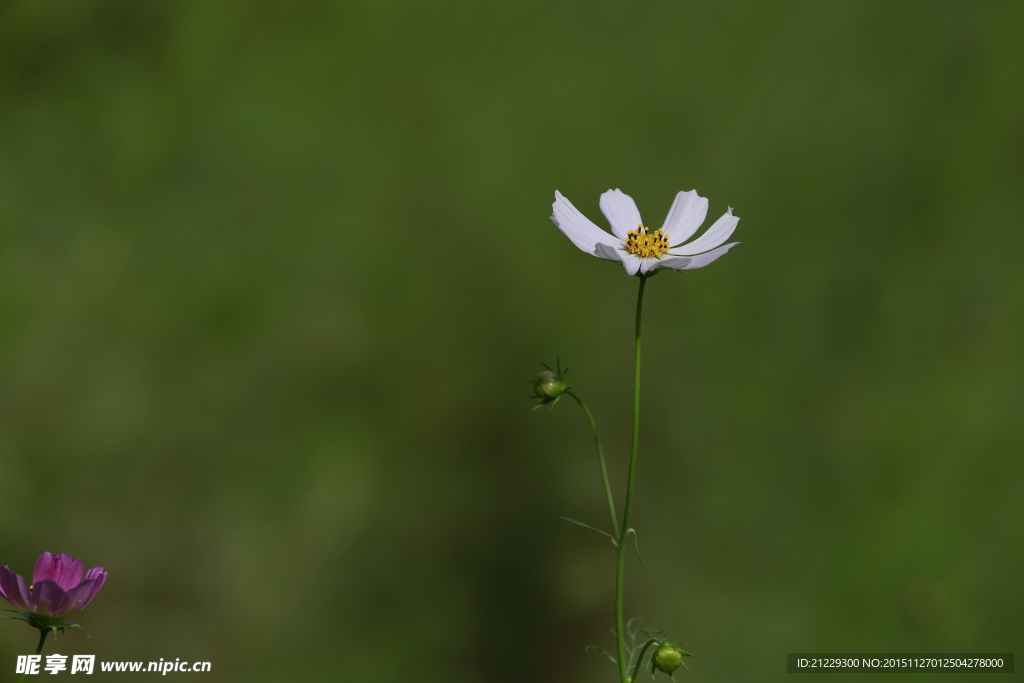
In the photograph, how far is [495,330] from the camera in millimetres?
1195

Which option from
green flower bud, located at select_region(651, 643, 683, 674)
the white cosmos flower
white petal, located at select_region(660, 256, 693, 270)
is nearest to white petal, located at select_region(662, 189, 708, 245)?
the white cosmos flower

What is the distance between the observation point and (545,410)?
119 centimetres

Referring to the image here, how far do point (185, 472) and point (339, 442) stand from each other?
23 cm

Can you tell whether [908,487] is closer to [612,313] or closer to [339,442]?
[612,313]

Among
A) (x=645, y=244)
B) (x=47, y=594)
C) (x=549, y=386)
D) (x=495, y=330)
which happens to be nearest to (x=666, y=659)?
(x=549, y=386)

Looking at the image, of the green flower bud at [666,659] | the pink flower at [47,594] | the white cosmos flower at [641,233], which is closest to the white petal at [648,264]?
the white cosmos flower at [641,233]

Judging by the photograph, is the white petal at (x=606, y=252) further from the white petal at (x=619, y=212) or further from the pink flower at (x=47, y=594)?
the pink flower at (x=47, y=594)

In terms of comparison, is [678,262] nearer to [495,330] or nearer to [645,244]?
[645,244]

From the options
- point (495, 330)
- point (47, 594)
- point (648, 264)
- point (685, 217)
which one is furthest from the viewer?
point (495, 330)

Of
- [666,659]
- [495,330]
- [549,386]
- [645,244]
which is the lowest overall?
[666,659]

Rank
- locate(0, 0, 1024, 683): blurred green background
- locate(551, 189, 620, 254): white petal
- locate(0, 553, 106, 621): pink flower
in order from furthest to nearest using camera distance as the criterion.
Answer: locate(0, 0, 1024, 683): blurred green background, locate(551, 189, 620, 254): white petal, locate(0, 553, 106, 621): pink flower

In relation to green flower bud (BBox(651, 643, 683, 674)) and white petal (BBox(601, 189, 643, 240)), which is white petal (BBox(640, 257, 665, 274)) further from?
green flower bud (BBox(651, 643, 683, 674))

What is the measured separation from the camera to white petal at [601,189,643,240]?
0.66m

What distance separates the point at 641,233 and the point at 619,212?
0.16 ft
